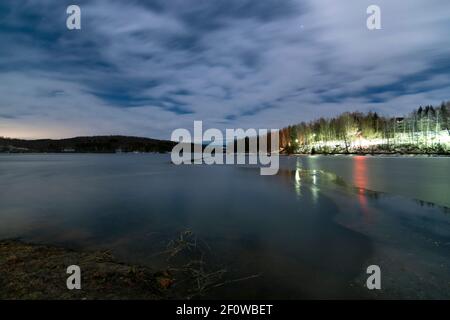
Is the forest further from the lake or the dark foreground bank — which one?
the dark foreground bank

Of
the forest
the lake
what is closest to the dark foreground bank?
the lake

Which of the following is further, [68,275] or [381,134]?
[381,134]

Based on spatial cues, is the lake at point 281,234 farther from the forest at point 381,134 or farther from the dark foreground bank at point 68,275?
the forest at point 381,134

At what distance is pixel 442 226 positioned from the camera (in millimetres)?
9945

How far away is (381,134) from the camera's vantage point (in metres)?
123

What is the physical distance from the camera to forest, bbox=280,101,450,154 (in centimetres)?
9500

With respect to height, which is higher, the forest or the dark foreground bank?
the forest

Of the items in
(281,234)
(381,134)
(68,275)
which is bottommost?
(281,234)

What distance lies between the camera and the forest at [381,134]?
95.0 m

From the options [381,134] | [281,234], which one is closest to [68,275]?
[281,234]

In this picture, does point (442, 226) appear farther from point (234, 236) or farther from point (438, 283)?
point (234, 236)

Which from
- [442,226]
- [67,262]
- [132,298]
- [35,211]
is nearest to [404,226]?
[442,226]

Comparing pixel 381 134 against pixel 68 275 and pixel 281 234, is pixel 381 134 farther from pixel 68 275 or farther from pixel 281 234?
pixel 68 275

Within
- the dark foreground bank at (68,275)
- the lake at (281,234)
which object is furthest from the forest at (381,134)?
the dark foreground bank at (68,275)
